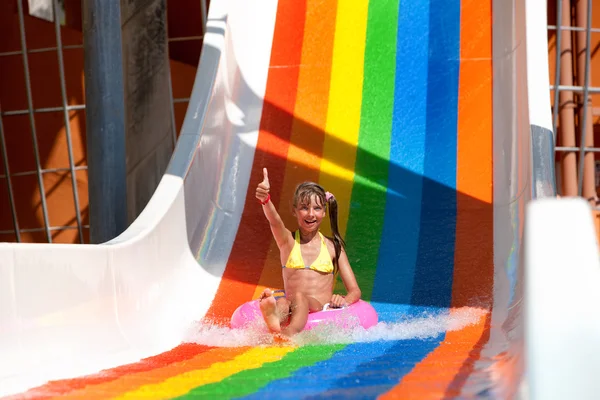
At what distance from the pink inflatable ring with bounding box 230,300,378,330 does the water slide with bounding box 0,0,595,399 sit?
0.05 metres

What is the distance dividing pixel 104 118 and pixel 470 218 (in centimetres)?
160

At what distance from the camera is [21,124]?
526cm

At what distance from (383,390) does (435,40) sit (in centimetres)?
293

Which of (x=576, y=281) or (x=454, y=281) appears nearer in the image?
(x=576, y=281)

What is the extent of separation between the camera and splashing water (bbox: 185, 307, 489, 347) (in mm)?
2303

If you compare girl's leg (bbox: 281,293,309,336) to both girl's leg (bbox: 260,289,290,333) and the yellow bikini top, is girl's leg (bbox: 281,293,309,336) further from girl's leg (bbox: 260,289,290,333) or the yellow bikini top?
the yellow bikini top

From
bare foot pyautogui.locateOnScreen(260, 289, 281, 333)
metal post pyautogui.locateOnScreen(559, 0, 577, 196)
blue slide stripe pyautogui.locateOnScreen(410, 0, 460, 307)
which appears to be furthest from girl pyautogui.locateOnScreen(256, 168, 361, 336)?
metal post pyautogui.locateOnScreen(559, 0, 577, 196)

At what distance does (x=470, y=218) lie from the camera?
3.21 meters

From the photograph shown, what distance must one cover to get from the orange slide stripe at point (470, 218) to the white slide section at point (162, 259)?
855 millimetres

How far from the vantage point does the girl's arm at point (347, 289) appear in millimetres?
2590

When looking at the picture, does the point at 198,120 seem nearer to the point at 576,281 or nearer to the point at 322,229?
the point at 322,229

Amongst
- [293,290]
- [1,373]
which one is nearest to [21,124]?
[293,290]

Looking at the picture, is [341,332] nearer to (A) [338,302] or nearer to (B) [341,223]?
(A) [338,302]

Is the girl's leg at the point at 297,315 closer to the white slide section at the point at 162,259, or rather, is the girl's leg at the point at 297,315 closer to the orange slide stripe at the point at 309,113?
the white slide section at the point at 162,259
